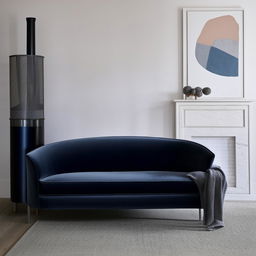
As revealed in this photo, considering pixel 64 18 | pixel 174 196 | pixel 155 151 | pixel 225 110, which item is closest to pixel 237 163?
pixel 225 110

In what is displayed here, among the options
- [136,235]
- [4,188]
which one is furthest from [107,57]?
[136,235]

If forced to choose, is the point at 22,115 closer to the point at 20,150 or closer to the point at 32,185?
the point at 20,150

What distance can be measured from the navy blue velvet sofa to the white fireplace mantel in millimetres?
549

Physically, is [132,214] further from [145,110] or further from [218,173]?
[145,110]

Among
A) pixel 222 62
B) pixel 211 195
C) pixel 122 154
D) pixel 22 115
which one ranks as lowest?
pixel 211 195

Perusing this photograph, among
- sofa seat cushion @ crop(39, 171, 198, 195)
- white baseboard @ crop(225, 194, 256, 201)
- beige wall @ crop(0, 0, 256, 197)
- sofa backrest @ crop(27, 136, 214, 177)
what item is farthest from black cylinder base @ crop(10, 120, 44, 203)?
white baseboard @ crop(225, 194, 256, 201)

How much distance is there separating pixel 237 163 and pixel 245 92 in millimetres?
856

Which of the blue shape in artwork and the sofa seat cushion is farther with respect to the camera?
the blue shape in artwork

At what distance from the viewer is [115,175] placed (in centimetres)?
416

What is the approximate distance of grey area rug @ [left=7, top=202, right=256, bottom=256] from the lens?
323 centimetres

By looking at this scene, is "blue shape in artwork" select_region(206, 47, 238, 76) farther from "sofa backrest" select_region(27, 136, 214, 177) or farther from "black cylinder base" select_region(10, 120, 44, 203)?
"black cylinder base" select_region(10, 120, 44, 203)

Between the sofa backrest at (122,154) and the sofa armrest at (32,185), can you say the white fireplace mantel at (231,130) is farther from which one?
the sofa armrest at (32,185)

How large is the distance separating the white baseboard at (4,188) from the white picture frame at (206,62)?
2474 millimetres

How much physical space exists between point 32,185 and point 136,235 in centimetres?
110
